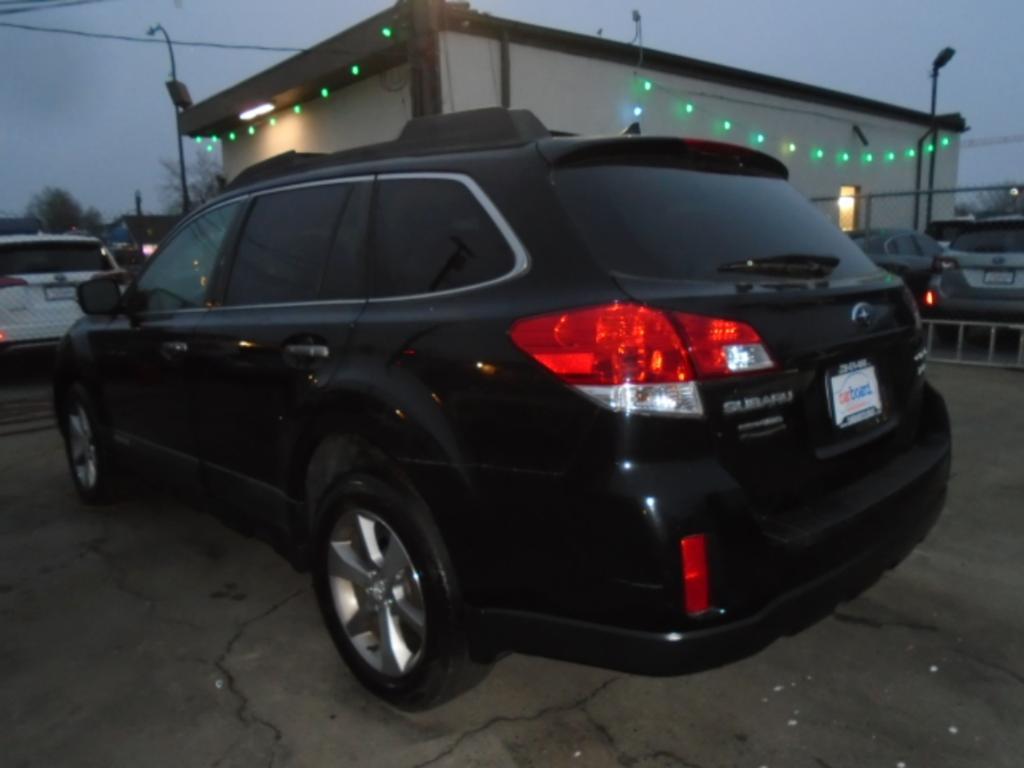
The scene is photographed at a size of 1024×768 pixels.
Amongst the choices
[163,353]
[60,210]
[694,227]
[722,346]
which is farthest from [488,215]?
[60,210]

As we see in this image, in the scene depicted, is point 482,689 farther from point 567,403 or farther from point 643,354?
point 643,354

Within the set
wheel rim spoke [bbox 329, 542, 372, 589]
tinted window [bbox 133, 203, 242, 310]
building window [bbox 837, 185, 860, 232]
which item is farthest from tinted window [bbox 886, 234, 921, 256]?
wheel rim spoke [bbox 329, 542, 372, 589]

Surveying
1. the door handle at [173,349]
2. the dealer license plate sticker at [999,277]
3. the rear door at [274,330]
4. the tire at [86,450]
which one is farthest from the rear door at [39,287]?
the dealer license plate sticker at [999,277]

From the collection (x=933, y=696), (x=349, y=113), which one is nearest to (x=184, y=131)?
(x=349, y=113)

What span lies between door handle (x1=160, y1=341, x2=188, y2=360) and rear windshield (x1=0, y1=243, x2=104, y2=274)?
6.50m

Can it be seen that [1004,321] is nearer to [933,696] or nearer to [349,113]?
[933,696]

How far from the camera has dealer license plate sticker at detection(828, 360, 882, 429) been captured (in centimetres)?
231

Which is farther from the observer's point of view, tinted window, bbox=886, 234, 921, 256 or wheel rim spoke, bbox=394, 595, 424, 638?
tinted window, bbox=886, 234, 921, 256

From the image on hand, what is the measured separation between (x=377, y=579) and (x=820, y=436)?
1.41 meters

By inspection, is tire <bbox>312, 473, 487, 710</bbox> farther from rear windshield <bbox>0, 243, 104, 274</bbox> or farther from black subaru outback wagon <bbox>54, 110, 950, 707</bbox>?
rear windshield <bbox>0, 243, 104, 274</bbox>

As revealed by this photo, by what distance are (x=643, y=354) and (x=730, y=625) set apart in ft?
2.25

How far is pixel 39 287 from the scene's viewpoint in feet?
28.7

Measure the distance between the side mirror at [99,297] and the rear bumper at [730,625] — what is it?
2.95 metres

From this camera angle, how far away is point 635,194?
7.76ft
